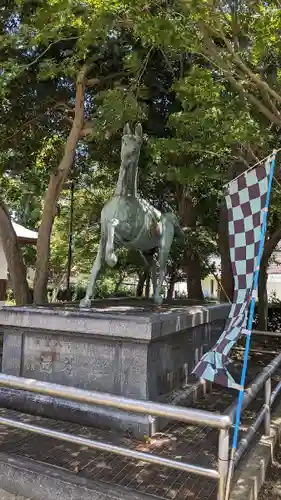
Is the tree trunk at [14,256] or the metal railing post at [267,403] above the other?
the tree trunk at [14,256]

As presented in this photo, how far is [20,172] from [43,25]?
4.82 meters

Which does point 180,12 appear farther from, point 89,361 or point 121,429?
point 121,429

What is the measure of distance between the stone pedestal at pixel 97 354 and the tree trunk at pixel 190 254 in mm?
7584

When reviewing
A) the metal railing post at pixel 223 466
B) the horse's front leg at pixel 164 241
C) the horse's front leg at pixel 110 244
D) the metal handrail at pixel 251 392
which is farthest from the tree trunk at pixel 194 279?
the metal railing post at pixel 223 466

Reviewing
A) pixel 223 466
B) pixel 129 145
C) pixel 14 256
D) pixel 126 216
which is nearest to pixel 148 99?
pixel 129 145

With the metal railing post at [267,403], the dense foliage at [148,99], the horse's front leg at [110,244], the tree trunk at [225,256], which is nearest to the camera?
the metal railing post at [267,403]

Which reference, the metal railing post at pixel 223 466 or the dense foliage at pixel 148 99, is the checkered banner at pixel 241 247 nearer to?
the metal railing post at pixel 223 466

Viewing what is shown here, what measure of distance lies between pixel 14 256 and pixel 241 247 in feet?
28.5

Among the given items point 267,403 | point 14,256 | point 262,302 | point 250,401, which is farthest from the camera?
point 262,302

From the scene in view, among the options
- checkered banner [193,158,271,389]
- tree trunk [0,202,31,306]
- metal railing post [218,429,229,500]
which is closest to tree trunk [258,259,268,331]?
tree trunk [0,202,31,306]

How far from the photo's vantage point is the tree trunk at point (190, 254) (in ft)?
45.2

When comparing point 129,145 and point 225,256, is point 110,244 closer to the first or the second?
point 129,145

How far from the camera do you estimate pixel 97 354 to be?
5531 mm

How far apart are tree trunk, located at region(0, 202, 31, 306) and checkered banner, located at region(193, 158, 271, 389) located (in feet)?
27.8
